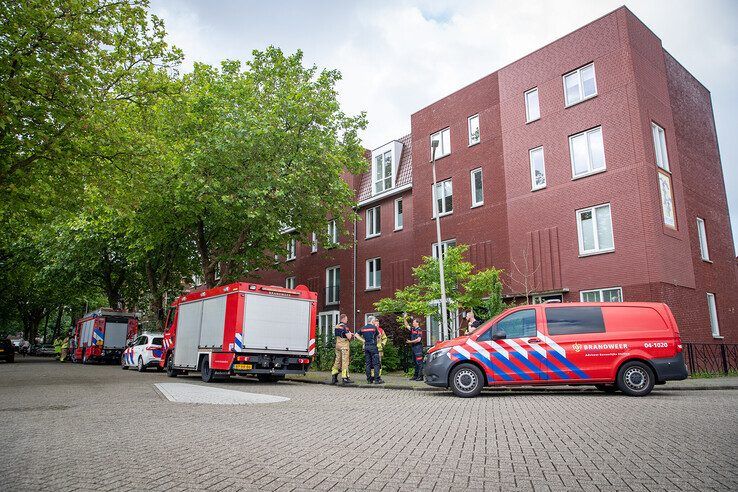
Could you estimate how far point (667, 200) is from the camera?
61.5ft

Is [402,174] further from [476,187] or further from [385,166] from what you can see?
[476,187]

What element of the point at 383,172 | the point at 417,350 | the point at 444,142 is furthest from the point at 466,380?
the point at 383,172

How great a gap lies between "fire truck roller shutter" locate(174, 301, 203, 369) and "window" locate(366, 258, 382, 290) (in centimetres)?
1092

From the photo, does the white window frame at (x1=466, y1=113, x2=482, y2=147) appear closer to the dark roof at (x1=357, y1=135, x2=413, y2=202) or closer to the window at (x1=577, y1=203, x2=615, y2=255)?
the dark roof at (x1=357, y1=135, x2=413, y2=202)

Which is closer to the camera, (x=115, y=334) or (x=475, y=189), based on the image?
(x=475, y=189)

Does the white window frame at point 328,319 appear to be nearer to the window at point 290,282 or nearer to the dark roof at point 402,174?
the window at point 290,282

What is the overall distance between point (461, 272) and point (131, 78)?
1159 cm

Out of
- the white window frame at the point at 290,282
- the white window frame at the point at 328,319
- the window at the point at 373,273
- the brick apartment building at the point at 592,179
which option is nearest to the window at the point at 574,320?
the brick apartment building at the point at 592,179

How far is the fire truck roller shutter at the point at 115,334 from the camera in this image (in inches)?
1236

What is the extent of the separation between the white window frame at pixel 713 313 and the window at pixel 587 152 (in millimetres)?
6568

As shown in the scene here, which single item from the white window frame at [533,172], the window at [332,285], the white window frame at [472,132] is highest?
the white window frame at [472,132]

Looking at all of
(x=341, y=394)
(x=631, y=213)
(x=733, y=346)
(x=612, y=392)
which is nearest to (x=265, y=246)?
(x=341, y=394)

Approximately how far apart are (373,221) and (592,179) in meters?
13.0

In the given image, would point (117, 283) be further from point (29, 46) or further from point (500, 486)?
point (500, 486)
